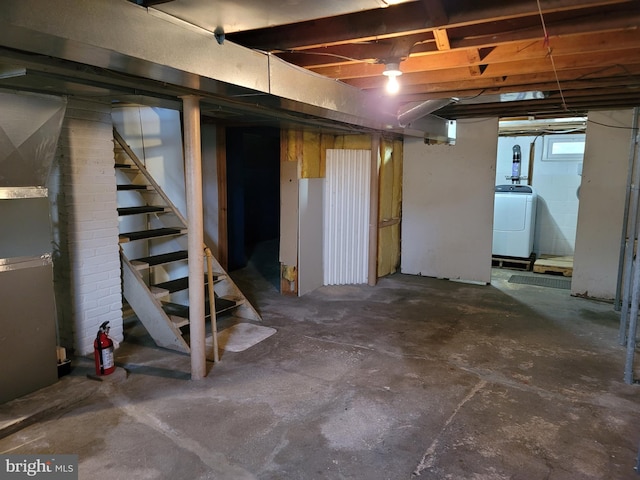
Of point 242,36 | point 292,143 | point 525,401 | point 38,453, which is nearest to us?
point 38,453

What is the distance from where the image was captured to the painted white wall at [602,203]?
484 centimetres

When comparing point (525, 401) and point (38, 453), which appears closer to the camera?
point (38, 453)

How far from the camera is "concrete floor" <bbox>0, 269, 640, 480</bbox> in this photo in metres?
2.14

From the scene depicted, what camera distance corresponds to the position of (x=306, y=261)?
5.07 metres

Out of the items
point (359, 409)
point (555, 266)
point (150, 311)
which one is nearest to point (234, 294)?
point (150, 311)

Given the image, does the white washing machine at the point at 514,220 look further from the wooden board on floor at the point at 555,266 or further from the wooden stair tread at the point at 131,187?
the wooden stair tread at the point at 131,187

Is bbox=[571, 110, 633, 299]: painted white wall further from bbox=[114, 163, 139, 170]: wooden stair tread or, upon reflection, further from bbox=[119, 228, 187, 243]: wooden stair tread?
bbox=[114, 163, 139, 170]: wooden stair tread

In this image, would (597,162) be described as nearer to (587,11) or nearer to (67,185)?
(587,11)

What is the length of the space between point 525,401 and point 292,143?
11.3 feet

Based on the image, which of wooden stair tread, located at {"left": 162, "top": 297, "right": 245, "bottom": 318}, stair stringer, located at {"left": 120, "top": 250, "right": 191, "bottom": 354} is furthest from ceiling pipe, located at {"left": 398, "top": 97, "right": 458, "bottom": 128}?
stair stringer, located at {"left": 120, "top": 250, "right": 191, "bottom": 354}

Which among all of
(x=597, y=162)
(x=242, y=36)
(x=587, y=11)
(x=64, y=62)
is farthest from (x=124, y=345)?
(x=597, y=162)

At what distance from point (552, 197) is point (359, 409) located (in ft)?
19.1

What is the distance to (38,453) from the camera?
2.19m

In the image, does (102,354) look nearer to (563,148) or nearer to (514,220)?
(514,220)
